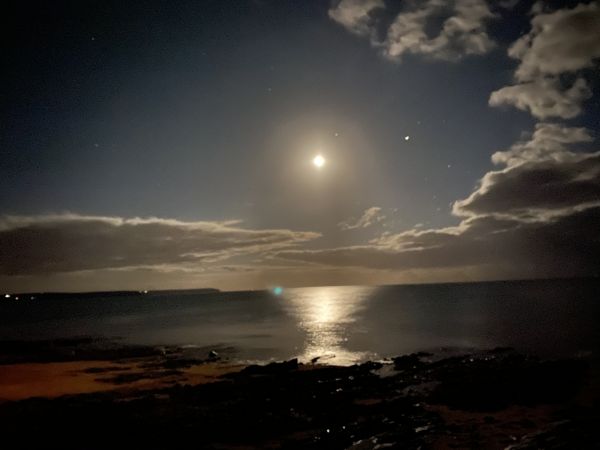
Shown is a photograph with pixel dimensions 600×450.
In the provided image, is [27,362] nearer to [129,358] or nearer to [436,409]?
[129,358]

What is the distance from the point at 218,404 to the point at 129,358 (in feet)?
95.5

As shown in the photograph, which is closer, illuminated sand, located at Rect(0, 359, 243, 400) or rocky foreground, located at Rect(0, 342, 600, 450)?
rocky foreground, located at Rect(0, 342, 600, 450)

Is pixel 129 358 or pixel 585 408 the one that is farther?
pixel 129 358

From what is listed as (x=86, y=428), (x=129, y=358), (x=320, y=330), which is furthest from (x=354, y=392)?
(x=320, y=330)

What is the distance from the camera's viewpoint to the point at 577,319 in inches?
3012

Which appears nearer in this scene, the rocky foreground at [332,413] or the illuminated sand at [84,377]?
the rocky foreground at [332,413]

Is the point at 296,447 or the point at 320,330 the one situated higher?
the point at 296,447

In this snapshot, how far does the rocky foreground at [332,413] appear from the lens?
775 inches

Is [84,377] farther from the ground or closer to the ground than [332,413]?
closer to the ground

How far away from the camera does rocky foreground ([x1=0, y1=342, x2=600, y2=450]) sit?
64.6 feet

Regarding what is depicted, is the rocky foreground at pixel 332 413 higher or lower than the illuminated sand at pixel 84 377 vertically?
higher

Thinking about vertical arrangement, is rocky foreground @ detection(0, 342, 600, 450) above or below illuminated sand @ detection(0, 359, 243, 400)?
above

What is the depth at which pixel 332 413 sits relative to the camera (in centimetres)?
2358

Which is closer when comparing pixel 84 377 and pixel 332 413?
pixel 332 413
